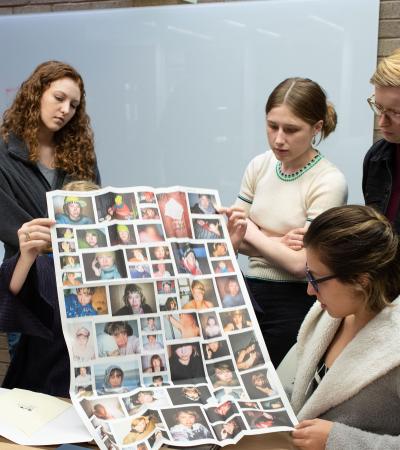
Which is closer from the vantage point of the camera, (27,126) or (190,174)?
(27,126)

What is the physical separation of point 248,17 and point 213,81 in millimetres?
A: 315

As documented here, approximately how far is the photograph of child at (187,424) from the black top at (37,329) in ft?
1.35

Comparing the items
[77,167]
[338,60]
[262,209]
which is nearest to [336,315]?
[262,209]

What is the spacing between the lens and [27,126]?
2.03 m

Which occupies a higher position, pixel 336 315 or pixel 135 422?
pixel 336 315

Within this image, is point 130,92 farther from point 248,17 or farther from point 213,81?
point 248,17

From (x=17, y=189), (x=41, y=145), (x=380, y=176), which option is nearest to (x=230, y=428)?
(x=380, y=176)

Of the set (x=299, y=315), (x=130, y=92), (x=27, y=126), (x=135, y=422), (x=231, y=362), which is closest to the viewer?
(x=135, y=422)

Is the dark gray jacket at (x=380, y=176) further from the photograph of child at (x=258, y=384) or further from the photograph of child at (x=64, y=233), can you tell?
the photograph of child at (x=64, y=233)

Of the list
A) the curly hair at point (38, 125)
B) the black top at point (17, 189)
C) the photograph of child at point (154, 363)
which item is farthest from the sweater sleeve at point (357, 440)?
the curly hair at point (38, 125)

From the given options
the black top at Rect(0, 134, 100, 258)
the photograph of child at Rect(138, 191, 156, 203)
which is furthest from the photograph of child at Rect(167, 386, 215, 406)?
the black top at Rect(0, 134, 100, 258)

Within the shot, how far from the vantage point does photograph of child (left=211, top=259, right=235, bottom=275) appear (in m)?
1.38

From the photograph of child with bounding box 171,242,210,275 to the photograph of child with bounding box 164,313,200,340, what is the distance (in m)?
0.11

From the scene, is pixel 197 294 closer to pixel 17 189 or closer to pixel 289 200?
pixel 289 200
